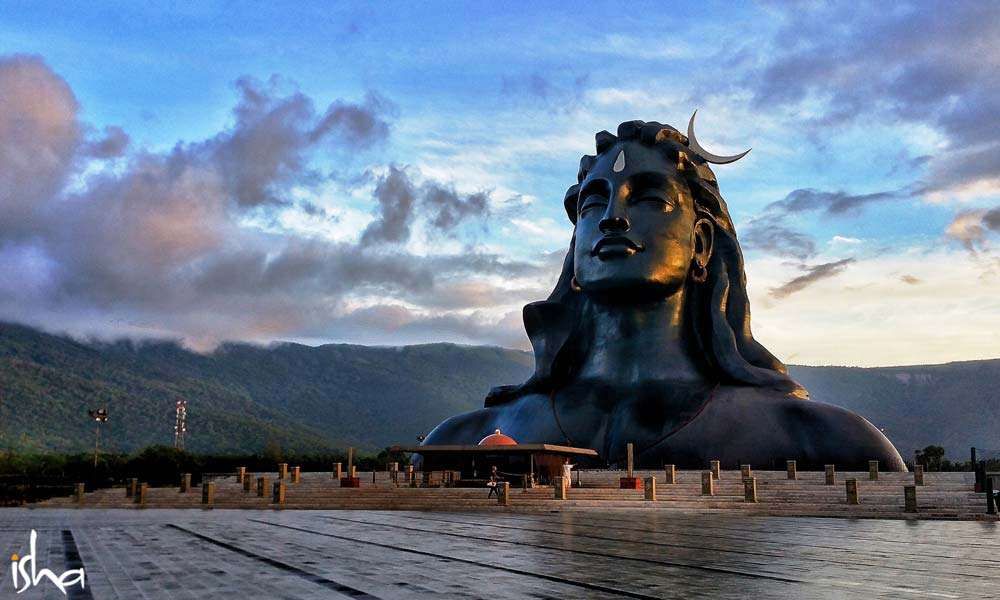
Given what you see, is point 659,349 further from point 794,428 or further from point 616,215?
point 794,428

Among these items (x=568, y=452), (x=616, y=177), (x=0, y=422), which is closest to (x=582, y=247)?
(x=616, y=177)

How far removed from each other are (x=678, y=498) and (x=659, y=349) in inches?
496

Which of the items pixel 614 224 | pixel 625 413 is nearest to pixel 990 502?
pixel 625 413

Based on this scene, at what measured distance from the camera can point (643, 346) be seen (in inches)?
1495

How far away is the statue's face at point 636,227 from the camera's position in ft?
122

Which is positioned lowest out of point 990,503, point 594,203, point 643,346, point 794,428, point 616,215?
point 990,503

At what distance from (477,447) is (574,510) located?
23.2ft

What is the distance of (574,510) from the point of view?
24.2 metres

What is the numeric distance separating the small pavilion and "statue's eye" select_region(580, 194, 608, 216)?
10.1 meters

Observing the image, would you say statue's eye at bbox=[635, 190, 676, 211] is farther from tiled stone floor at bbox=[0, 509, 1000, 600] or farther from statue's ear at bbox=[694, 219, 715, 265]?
tiled stone floor at bbox=[0, 509, 1000, 600]

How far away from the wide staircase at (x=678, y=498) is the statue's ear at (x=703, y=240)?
10.5 meters

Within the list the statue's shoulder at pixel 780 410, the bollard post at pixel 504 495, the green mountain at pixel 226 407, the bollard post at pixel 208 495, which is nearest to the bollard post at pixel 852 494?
the bollard post at pixel 504 495

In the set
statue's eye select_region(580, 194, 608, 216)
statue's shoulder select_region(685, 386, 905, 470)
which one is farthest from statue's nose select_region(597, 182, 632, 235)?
statue's shoulder select_region(685, 386, 905, 470)

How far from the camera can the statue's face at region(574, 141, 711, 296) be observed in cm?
3706
